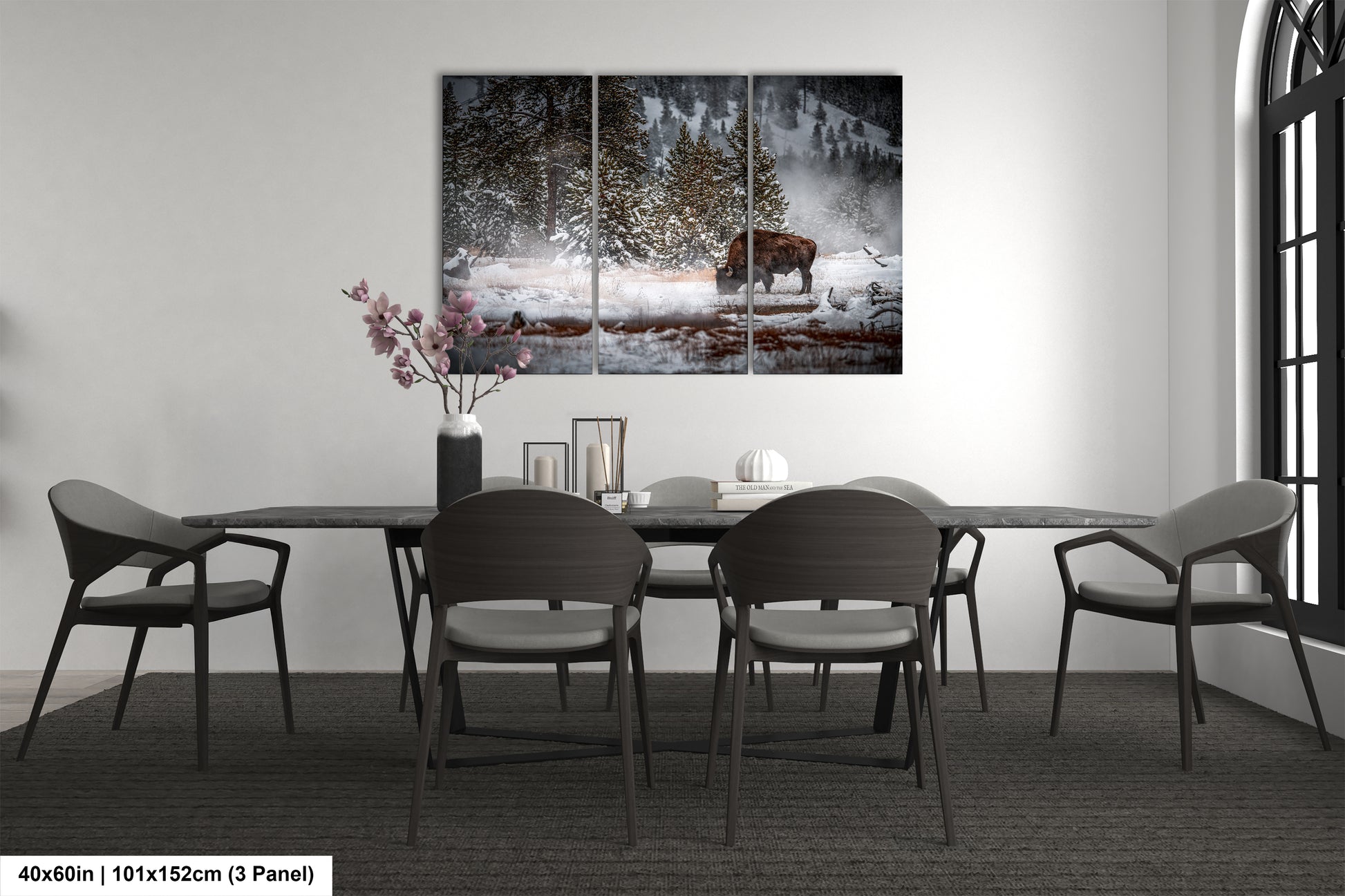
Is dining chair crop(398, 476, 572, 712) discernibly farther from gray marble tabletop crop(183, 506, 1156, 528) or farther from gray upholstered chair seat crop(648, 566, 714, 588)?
gray marble tabletop crop(183, 506, 1156, 528)

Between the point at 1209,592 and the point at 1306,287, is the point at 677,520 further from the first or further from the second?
the point at 1306,287

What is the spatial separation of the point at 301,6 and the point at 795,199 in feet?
8.01

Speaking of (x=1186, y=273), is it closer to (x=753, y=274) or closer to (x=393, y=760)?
(x=753, y=274)

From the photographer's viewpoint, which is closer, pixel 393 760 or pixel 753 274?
pixel 393 760

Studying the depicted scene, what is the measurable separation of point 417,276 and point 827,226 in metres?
1.90

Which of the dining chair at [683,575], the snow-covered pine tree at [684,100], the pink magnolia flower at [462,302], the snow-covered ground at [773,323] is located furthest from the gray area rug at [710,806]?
the snow-covered pine tree at [684,100]

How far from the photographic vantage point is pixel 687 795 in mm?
2529

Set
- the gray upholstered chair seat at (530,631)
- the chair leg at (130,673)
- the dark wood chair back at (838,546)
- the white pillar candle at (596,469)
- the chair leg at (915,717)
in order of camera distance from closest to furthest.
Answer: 1. the dark wood chair back at (838,546)
2. the gray upholstered chair seat at (530,631)
3. the chair leg at (915,717)
4. the white pillar candle at (596,469)
5. the chair leg at (130,673)

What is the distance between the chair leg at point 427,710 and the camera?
2.19 metres

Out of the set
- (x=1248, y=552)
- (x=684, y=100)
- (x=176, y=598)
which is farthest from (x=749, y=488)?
(x=684, y=100)

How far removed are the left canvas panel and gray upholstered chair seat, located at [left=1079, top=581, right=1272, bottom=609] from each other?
7.56 ft

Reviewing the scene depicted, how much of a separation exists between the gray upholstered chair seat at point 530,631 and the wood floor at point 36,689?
2.07 meters

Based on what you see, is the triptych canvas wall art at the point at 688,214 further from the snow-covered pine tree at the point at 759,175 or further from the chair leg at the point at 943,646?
the chair leg at the point at 943,646

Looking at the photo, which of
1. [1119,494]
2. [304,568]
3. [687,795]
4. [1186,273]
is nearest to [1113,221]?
[1186,273]
